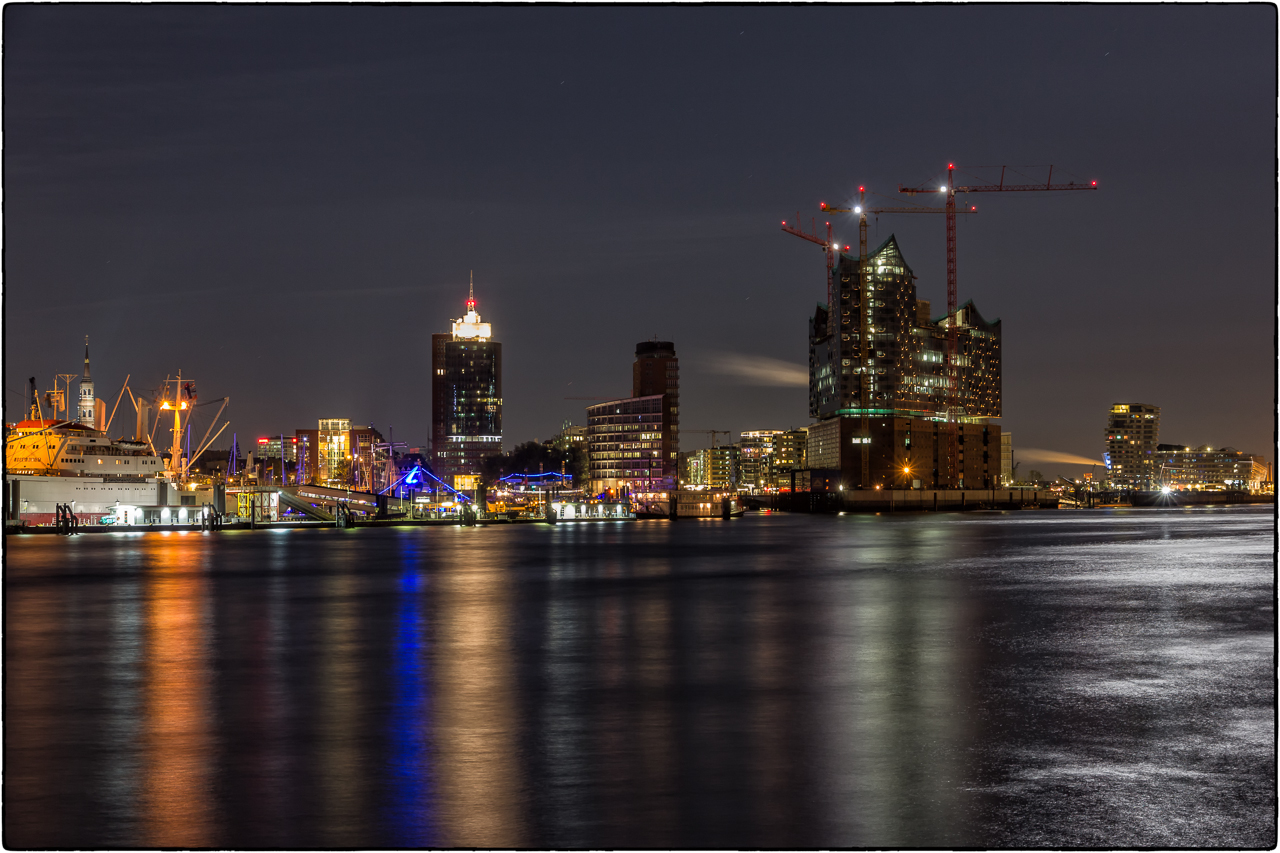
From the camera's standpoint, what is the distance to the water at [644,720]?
36.4ft

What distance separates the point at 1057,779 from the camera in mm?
12625

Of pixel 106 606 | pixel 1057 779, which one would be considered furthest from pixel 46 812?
pixel 106 606

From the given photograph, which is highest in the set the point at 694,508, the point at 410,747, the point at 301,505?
the point at 410,747

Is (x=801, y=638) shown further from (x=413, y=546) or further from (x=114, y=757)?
(x=413, y=546)

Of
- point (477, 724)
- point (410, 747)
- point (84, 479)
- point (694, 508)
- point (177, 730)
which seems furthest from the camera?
point (694, 508)

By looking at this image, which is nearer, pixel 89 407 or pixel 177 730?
pixel 177 730

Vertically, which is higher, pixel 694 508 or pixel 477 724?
pixel 477 724

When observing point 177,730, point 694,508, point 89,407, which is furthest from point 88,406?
point 177,730

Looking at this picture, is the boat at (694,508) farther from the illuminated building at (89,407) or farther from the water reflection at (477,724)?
the water reflection at (477,724)

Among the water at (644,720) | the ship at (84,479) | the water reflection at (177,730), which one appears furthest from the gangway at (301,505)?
the water reflection at (177,730)

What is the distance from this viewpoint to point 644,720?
1664 cm

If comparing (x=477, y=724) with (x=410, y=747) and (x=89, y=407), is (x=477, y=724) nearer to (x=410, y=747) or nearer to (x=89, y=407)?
(x=410, y=747)

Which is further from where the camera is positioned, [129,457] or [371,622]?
[129,457]

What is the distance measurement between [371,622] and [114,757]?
17.3m
